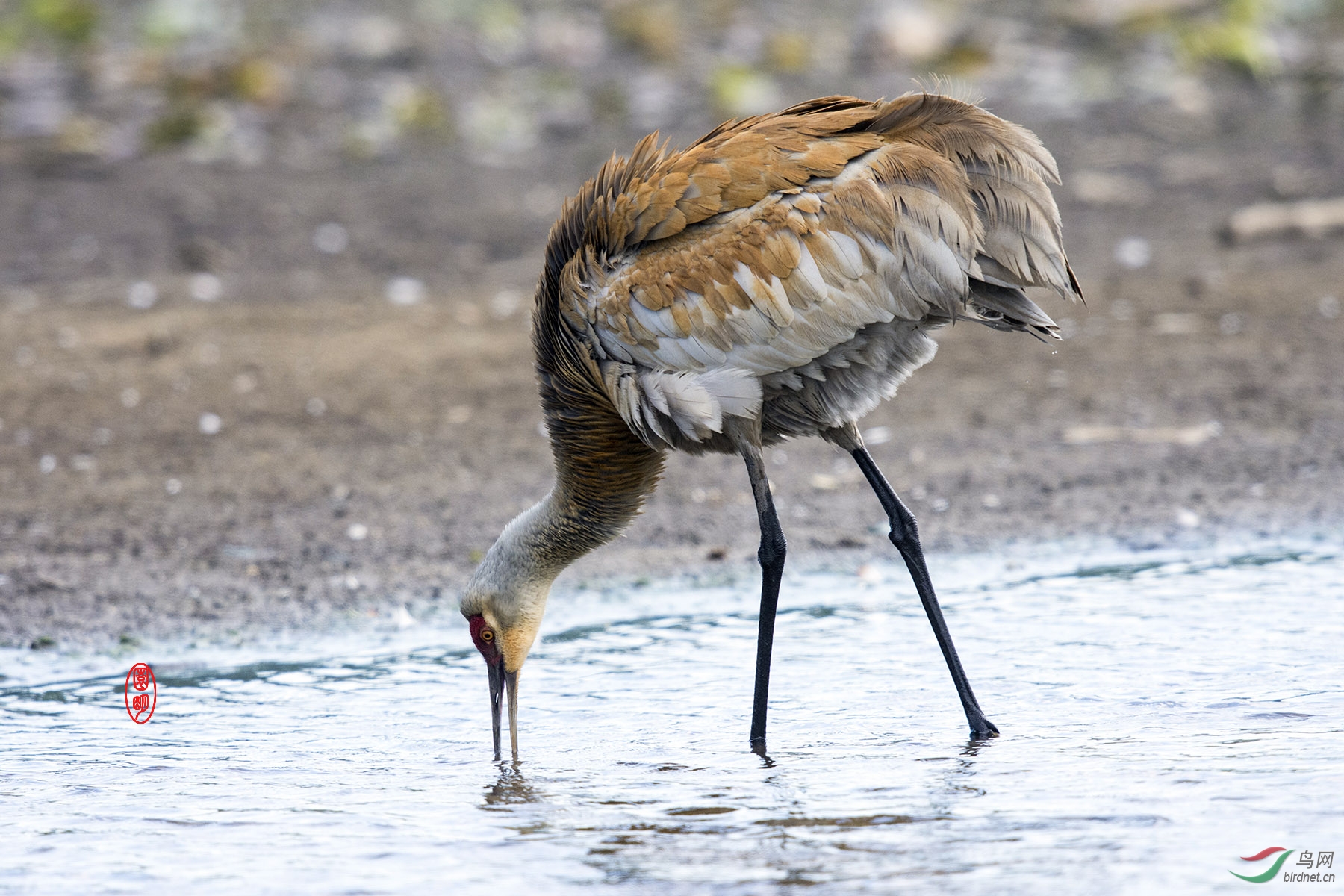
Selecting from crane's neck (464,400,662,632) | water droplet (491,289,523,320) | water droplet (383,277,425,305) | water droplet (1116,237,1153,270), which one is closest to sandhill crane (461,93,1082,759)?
crane's neck (464,400,662,632)

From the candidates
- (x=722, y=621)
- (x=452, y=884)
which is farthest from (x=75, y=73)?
(x=452, y=884)

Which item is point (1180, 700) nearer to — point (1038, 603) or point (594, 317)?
point (1038, 603)

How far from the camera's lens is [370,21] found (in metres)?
15.8

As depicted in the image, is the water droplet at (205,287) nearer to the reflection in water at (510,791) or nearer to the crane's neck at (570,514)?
the crane's neck at (570,514)

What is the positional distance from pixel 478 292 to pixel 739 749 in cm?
625

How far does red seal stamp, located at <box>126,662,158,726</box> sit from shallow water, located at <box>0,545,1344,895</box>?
2.1 inches

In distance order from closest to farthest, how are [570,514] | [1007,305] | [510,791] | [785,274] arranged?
1. [510,791]
2. [785,274]
3. [1007,305]
4. [570,514]

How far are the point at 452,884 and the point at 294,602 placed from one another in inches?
107

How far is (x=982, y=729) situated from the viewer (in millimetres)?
4926

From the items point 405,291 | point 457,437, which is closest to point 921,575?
point 457,437

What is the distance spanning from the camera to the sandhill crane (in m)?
4.77

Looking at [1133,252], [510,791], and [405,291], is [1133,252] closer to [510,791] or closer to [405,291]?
[405,291]

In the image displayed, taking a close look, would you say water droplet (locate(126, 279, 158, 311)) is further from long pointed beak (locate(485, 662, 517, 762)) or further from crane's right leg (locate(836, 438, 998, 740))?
crane's right leg (locate(836, 438, 998, 740))

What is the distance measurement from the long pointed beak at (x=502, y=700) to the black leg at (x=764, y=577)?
0.77 m
